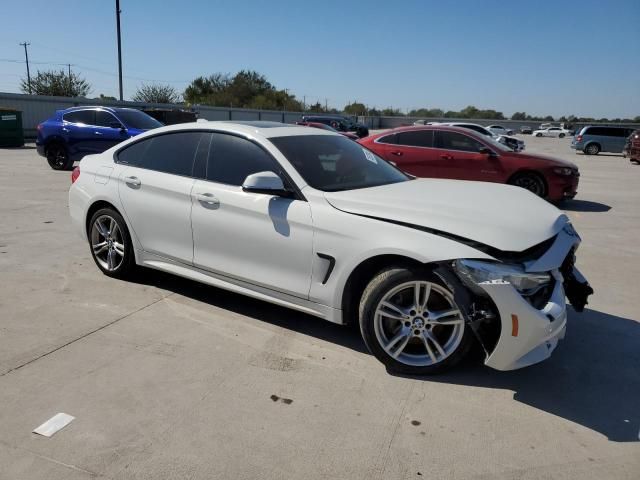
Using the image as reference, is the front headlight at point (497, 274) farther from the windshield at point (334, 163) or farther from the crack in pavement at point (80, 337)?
the crack in pavement at point (80, 337)

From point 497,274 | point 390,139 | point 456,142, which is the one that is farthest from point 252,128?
point 390,139

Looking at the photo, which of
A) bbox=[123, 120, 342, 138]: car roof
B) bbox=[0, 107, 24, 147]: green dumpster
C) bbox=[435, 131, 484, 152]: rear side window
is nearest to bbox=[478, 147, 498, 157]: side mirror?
bbox=[435, 131, 484, 152]: rear side window

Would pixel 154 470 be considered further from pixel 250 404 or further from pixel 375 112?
pixel 375 112

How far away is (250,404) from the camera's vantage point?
3.03 m

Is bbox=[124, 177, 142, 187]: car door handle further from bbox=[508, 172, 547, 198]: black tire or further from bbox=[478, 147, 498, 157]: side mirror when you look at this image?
bbox=[508, 172, 547, 198]: black tire

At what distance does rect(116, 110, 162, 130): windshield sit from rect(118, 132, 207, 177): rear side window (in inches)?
345

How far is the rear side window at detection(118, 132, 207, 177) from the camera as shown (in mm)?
4465

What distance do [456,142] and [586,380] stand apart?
7.48m

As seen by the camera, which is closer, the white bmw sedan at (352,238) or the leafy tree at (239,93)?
the white bmw sedan at (352,238)

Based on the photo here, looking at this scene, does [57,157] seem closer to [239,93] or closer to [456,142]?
[456,142]

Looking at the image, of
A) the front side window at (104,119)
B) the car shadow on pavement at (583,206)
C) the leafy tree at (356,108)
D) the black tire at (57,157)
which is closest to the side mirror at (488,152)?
the car shadow on pavement at (583,206)

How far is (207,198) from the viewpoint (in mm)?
4133

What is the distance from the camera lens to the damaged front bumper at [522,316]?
9.68 feet

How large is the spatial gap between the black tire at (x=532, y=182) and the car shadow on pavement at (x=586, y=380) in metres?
6.12
